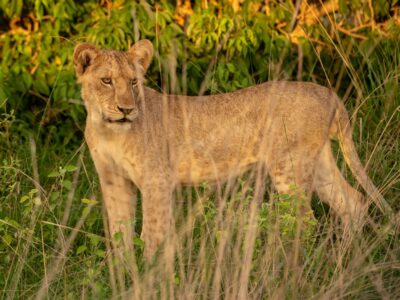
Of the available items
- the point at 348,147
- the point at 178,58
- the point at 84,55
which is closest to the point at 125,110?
the point at 84,55

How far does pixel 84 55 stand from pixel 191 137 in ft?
2.71

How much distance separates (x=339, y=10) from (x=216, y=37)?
3.02 feet

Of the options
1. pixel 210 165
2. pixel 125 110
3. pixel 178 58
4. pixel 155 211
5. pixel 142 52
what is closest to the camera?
pixel 125 110

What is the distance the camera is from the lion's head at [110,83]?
5266 millimetres

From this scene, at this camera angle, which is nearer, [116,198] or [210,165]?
[116,198]

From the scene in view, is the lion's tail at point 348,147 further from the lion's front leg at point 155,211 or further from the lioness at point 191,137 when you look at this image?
the lion's front leg at point 155,211

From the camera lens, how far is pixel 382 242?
446cm

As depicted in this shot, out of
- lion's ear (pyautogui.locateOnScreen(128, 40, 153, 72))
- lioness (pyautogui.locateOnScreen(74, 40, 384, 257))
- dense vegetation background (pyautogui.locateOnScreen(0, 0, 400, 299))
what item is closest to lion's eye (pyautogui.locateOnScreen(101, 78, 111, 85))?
lioness (pyautogui.locateOnScreen(74, 40, 384, 257))

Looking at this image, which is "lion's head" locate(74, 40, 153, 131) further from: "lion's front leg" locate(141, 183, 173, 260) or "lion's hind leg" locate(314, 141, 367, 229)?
"lion's hind leg" locate(314, 141, 367, 229)

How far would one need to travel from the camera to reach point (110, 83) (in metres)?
5.34

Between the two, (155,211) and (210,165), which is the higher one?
(210,165)

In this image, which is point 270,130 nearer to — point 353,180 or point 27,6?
point 353,180

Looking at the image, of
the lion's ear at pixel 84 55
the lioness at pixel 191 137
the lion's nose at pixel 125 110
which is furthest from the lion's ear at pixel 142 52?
the lion's nose at pixel 125 110

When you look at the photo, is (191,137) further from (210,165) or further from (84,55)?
(84,55)
